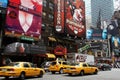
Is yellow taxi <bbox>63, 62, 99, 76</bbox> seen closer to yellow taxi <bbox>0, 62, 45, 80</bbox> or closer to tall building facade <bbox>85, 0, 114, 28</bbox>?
yellow taxi <bbox>0, 62, 45, 80</bbox>

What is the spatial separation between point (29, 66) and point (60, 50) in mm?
29080

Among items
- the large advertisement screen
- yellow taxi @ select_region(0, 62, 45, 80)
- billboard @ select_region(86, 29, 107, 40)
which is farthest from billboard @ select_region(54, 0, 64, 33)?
billboard @ select_region(86, 29, 107, 40)

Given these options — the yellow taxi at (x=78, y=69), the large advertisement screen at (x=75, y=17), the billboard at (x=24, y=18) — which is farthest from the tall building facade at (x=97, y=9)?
the yellow taxi at (x=78, y=69)

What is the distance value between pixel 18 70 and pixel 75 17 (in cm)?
4144

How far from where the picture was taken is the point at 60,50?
51844mm

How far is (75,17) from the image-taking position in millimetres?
60969

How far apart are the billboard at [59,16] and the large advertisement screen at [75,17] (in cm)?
208

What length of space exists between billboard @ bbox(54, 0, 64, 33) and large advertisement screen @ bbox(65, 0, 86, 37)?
2084mm

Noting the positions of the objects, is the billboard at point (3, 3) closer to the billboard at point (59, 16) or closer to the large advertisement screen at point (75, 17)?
the billboard at point (59, 16)

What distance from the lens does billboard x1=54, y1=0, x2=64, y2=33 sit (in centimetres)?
5319

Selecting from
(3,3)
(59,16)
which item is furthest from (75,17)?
(3,3)

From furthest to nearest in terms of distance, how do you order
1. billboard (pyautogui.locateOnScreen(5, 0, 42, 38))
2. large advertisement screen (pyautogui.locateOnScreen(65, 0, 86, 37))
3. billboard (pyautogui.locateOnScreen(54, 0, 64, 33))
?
large advertisement screen (pyautogui.locateOnScreen(65, 0, 86, 37)) < billboard (pyautogui.locateOnScreen(54, 0, 64, 33)) < billboard (pyautogui.locateOnScreen(5, 0, 42, 38))

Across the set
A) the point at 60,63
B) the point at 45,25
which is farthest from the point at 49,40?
the point at 60,63

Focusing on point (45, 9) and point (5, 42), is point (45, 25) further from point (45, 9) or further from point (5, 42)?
point (5, 42)
